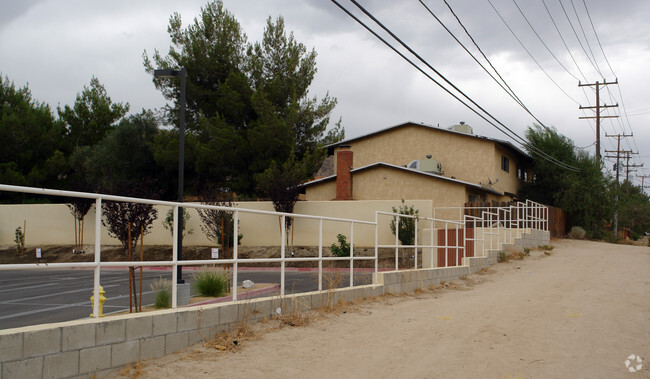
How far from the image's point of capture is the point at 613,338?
9047 millimetres

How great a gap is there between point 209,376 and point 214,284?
18.8 ft

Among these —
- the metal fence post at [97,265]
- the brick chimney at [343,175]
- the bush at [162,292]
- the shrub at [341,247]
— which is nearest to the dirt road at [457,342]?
the metal fence post at [97,265]

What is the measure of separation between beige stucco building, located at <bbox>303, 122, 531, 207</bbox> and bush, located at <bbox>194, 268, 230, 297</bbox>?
69.0 ft

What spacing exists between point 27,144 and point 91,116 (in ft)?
23.0

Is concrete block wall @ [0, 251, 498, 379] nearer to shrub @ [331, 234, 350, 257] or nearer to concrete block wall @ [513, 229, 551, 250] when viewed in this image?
shrub @ [331, 234, 350, 257]

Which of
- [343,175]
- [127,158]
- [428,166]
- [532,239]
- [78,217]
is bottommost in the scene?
[532,239]

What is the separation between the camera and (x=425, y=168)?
35.4 metres

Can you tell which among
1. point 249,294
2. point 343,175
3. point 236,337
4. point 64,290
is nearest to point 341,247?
point 343,175

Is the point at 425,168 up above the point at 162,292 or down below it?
above

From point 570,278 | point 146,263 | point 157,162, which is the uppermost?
point 157,162

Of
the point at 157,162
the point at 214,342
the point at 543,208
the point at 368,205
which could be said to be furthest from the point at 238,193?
the point at 214,342

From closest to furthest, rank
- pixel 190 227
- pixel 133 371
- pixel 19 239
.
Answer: pixel 19 239 < pixel 133 371 < pixel 190 227

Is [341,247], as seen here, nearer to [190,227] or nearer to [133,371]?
[190,227]

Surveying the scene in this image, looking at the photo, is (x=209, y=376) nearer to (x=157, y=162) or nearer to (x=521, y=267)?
(x=521, y=267)
